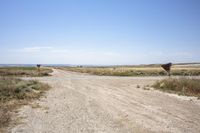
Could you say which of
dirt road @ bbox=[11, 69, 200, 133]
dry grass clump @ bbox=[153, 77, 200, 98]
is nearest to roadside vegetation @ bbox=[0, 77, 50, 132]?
dirt road @ bbox=[11, 69, 200, 133]

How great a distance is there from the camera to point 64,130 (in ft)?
A: 28.9

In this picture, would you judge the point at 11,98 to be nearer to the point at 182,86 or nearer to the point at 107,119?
the point at 107,119

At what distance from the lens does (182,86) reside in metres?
22.5

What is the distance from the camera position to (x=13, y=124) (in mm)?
9508

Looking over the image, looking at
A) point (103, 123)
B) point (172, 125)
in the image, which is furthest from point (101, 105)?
point (172, 125)

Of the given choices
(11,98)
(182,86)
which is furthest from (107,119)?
(182,86)

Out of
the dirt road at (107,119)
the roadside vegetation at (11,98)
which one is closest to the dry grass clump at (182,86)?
the dirt road at (107,119)

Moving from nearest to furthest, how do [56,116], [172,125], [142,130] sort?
1. [142,130]
2. [172,125]
3. [56,116]

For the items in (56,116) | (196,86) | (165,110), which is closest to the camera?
(56,116)

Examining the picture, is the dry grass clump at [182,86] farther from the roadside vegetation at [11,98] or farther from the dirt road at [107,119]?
the roadside vegetation at [11,98]

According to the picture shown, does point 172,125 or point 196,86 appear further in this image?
point 196,86

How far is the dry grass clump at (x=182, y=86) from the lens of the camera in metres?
20.8

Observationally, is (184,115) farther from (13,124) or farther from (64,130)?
(13,124)

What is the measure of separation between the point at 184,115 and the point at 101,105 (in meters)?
4.35
